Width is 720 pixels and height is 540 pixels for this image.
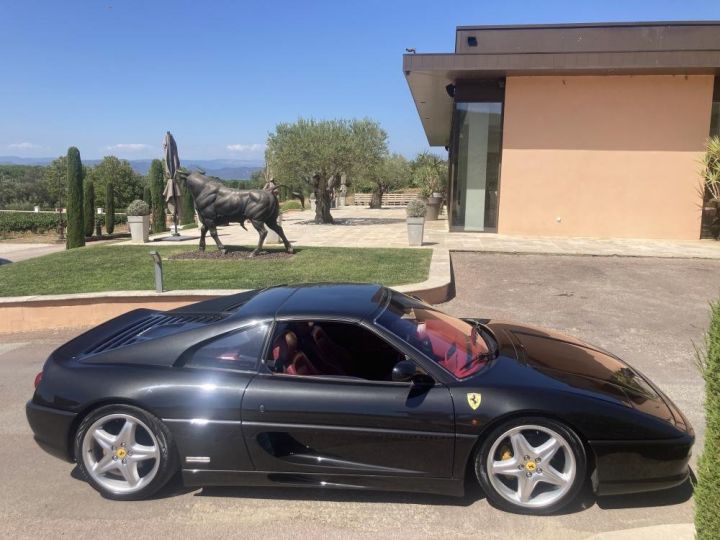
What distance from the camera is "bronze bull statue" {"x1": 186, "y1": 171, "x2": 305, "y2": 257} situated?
12.2 meters

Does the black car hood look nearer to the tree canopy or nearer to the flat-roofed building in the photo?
the flat-roofed building

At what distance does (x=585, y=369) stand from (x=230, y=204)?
10.0m

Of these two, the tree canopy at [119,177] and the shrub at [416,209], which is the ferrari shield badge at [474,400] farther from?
the tree canopy at [119,177]

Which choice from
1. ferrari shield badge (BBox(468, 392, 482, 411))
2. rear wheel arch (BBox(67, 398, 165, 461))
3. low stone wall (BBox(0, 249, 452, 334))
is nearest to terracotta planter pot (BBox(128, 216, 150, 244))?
low stone wall (BBox(0, 249, 452, 334))

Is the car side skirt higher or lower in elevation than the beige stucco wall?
lower

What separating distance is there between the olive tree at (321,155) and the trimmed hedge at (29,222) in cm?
2420

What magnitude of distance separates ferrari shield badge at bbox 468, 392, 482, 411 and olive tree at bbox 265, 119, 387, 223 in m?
20.8

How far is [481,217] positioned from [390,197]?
2889 cm

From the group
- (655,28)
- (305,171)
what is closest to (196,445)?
(655,28)

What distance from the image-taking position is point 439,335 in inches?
145

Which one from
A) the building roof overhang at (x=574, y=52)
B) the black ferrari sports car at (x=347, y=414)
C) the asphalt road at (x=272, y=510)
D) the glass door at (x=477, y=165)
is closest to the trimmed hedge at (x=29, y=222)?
the glass door at (x=477, y=165)

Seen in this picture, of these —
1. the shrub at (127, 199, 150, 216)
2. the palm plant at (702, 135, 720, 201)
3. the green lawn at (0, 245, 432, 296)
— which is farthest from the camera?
the shrub at (127, 199, 150, 216)

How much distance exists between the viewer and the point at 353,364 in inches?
147

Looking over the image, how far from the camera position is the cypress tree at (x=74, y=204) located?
2488 centimetres
